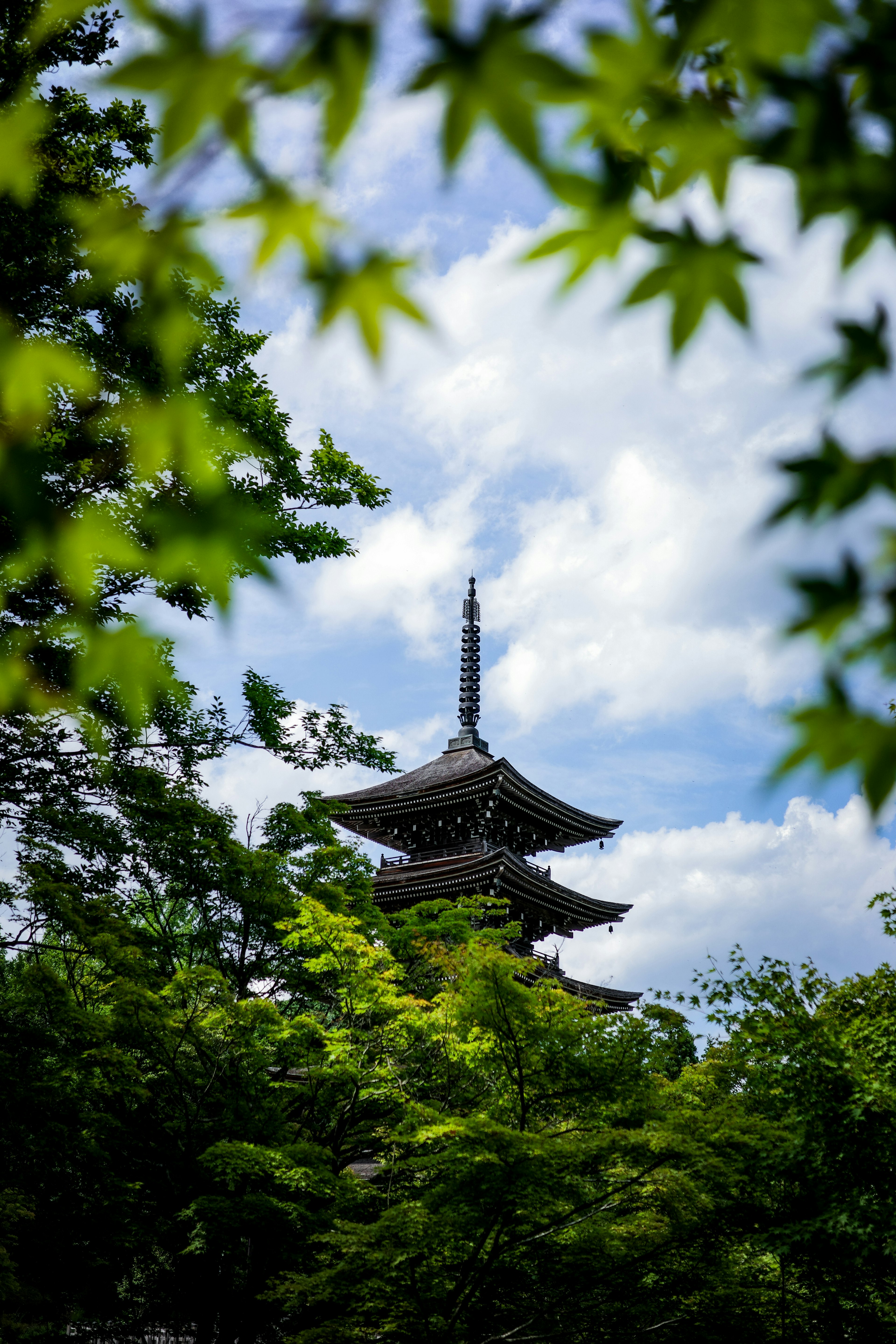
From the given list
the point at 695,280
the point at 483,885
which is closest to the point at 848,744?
the point at 695,280

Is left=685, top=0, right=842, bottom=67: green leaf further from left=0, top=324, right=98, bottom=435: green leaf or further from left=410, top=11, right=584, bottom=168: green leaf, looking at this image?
left=0, top=324, right=98, bottom=435: green leaf

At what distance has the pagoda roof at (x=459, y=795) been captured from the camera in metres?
21.1

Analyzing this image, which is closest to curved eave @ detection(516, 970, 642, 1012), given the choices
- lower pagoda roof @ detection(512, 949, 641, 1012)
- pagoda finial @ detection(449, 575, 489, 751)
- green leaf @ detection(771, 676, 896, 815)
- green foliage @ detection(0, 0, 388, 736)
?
lower pagoda roof @ detection(512, 949, 641, 1012)

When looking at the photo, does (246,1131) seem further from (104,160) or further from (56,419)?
(104,160)

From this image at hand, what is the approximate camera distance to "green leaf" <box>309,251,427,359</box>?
1.09m

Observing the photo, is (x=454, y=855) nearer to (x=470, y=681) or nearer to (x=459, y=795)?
(x=459, y=795)

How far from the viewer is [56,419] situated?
339 inches

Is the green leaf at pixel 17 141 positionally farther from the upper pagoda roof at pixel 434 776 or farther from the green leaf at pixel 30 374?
the upper pagoda roof at pixel 434 776

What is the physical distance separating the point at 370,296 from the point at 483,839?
21437 millimetres

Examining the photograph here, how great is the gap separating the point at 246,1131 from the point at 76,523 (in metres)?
9.66

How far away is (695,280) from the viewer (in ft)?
3.71

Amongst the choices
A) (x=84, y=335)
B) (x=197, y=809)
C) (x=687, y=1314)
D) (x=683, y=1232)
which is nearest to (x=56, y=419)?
(x=84, y=335)

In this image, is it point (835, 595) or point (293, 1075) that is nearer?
point (835, 595)

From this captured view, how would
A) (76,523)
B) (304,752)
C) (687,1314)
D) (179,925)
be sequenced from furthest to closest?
(179,925), (304,752), (687,1314), (76,523)
